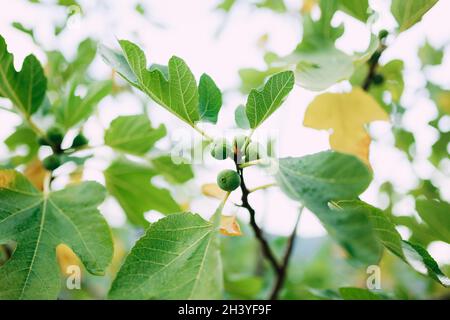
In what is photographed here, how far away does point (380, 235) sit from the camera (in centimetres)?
83

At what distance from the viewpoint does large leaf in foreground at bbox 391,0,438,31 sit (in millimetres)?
1058

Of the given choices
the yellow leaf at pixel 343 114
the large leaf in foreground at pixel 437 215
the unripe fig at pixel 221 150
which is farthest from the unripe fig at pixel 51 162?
the large leaf in foreground at pixel 437 215

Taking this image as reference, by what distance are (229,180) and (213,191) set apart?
0.21 m

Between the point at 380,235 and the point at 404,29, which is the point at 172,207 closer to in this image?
the point at 380,235

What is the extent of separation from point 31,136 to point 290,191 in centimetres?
105

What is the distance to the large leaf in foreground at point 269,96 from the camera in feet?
2.78

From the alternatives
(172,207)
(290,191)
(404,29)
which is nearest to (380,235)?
(290,191)

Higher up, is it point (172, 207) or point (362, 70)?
point (362, 70)

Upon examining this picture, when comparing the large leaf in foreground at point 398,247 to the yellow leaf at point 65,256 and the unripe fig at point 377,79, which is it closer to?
the unripe fig at point 377,79

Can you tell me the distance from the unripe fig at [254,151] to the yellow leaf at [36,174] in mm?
790

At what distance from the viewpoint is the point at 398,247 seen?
0.81 m

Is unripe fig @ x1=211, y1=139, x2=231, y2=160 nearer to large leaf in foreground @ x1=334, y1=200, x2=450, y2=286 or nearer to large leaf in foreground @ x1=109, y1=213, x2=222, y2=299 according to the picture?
large leaf in foreground @ x1=109, y1=213, x2=222, y2=299

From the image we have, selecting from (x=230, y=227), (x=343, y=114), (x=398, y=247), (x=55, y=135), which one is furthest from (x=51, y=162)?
(x=398, y=247)
